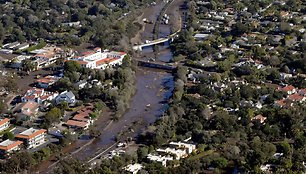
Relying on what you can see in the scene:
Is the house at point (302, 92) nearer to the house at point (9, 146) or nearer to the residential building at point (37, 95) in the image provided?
the residential building at point (37, 95)

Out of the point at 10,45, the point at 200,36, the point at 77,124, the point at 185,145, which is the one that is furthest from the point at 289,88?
the point at 10,45

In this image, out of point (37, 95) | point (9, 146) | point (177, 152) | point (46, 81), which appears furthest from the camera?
point (46, 81)

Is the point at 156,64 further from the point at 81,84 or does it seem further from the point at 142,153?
the point at 142,153

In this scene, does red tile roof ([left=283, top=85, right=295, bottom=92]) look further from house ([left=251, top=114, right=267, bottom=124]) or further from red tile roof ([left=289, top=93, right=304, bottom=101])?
house ([left=251, top=114, right=267, bottom=124])

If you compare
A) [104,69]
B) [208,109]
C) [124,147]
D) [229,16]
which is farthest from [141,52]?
[124,147]

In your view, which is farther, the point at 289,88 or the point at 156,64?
the point at 156,64

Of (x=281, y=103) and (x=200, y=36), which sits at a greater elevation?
(x=200, y=36)

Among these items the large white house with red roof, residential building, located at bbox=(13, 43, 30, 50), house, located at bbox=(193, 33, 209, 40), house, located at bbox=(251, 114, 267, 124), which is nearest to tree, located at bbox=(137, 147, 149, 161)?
house, located at bbox=(251, 114, 267, 124)

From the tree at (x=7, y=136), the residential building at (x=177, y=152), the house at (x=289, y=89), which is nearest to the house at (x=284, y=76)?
the house at (x=289, y=89)
